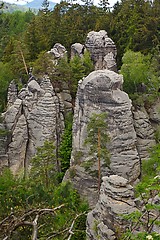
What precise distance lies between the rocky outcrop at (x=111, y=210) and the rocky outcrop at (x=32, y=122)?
7.32m

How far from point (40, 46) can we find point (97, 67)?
4532 mm

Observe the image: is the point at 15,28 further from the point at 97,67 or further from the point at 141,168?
the point at 141,168

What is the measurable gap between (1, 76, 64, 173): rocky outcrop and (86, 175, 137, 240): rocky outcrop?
24.0ft

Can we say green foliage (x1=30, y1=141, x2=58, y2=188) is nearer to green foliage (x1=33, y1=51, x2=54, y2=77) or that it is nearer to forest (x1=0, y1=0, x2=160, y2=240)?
forest (x1=0, y1=0, x2=160, y2=240)

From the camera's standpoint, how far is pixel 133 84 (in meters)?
21.0

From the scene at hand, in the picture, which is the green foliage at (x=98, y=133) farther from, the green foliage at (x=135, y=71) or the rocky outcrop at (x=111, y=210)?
the green foliage at (x=135, y=71)

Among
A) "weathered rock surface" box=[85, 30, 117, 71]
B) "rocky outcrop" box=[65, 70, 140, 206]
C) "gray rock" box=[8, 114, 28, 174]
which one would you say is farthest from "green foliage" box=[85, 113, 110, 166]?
"weathered rock surface" box=[85, 30, 117, 71]

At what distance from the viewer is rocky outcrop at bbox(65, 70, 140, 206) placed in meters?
17.1

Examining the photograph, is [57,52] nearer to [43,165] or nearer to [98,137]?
[43,165]

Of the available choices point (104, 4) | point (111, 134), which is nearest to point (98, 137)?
point (111, 134)

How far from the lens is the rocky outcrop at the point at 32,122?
19.8 m

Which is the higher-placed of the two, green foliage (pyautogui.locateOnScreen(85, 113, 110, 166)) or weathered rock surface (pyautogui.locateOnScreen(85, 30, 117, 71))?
weathered rock surface (pyautogui.locateOnScreen(85, 30, 117, 71))

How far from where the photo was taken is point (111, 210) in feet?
38.8

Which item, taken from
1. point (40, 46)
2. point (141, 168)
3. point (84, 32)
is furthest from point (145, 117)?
point (84, 32)
